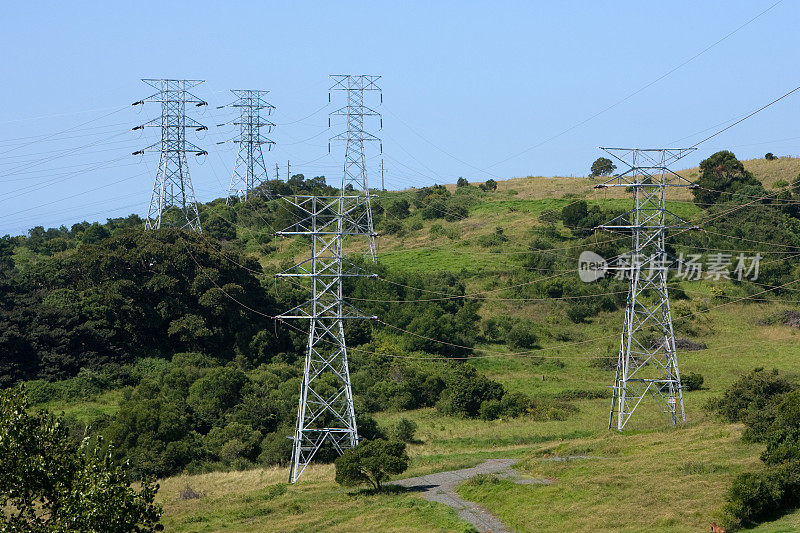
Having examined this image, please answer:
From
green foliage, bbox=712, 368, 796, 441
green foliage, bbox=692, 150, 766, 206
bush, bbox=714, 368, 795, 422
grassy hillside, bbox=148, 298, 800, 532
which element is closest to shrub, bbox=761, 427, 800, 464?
grassy hillside, bbox=148, 298, 800, 532

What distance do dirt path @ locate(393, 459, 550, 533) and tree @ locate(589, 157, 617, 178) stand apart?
82654 mm

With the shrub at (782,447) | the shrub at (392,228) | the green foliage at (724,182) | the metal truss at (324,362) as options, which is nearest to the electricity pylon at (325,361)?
the metal truss at (324,362)

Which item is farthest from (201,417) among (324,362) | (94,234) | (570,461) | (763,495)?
(94,234)

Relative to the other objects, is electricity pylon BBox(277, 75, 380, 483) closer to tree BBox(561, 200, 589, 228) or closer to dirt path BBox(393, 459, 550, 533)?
dirt path BBox(393, 459, 550, 533)

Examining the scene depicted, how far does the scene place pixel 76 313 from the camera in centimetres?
6512

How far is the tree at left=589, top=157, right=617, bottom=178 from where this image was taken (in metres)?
122

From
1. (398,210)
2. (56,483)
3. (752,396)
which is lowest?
(752,396)

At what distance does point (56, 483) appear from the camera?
23.2 meters

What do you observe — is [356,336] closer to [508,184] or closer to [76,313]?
[76,313]

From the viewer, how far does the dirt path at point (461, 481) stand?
33.8 m

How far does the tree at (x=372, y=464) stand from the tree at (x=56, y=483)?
15777 mm

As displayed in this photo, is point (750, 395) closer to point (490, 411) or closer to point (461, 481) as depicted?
point (461, 481)

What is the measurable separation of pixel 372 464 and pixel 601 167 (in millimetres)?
90229

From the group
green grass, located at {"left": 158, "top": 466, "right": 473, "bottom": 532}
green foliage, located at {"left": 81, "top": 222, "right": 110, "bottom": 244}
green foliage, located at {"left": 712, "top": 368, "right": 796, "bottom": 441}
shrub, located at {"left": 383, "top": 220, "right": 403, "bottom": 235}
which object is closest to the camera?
green grass, located at {"left": 158, "top": 466, "right": 473, "bottom": 532}
